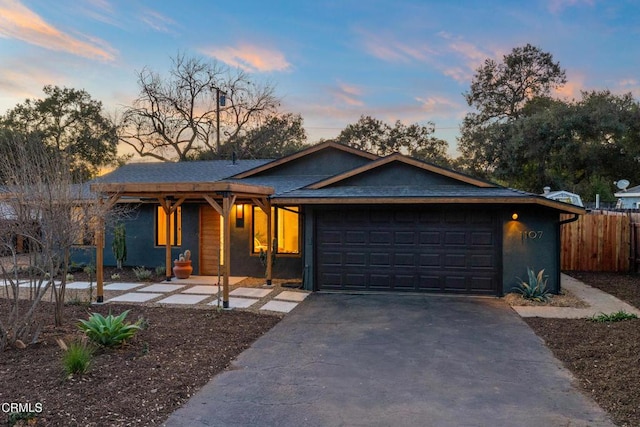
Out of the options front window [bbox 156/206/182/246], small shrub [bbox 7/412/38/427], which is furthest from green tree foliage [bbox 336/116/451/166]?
small shrub [bbox 7/412/38/427]

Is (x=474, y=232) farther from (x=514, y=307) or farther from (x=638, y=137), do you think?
(x=638, y=137)

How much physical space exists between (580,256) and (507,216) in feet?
18.6

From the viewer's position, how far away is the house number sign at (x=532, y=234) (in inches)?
355

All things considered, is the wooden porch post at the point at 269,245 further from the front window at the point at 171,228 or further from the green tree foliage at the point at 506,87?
the green tree foliage at the point at 506,87

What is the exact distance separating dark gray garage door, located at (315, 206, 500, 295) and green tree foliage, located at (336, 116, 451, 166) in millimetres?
24841

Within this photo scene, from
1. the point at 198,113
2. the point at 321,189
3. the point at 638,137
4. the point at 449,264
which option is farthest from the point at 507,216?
the point at 198,113

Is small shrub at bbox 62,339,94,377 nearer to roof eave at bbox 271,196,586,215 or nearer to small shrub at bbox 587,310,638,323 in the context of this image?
roof eave at bbox 271,196,586,215

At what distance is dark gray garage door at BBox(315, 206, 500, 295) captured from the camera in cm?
918

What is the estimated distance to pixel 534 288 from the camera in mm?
8641

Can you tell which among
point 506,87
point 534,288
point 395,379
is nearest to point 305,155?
point 534,288

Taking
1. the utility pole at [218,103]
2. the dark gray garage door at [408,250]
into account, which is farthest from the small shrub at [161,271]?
the utility pole at [218,103]

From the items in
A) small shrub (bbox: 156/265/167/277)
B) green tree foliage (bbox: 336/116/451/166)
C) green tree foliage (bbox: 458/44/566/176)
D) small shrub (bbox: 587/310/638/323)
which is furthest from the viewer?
green tree foliage (bbox: 336/116/451/166)

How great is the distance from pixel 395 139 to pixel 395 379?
102ft

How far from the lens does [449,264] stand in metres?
9.29
